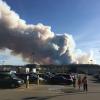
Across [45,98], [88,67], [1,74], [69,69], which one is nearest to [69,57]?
[69,69]

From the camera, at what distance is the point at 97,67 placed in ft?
652

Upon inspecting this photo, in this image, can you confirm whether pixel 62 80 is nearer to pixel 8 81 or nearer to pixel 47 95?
pixel 8 81

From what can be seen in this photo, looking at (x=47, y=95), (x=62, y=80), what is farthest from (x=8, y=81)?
(x=62, y=80)

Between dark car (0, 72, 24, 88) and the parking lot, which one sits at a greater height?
dark car (0, 72, 24, 88)

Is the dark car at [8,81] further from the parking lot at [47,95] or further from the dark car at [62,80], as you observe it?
the dark car at [62,80]

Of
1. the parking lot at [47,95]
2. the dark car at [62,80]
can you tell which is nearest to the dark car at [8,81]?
the parking lot at [47,95]

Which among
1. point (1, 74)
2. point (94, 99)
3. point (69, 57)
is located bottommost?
point (94, 99)

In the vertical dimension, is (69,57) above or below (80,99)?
above

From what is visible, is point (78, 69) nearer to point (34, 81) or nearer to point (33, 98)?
point (34, 81)

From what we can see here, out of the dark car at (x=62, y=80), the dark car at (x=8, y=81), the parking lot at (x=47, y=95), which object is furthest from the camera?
the dark car at (x=62, y=80)

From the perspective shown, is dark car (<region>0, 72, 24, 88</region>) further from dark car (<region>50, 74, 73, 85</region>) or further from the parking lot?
dark car (<region>50, 74, 73, 85</region>)

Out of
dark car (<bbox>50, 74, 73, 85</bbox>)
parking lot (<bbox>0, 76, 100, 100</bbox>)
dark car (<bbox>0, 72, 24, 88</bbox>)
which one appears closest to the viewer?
parking lot (<bbox>0, 76, 100, 100</bbox>)

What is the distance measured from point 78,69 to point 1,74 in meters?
147

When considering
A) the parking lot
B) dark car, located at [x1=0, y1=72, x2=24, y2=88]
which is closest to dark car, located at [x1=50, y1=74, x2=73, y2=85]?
dark car, located at [x1=0, y1=72, x2=24, y2=88]
